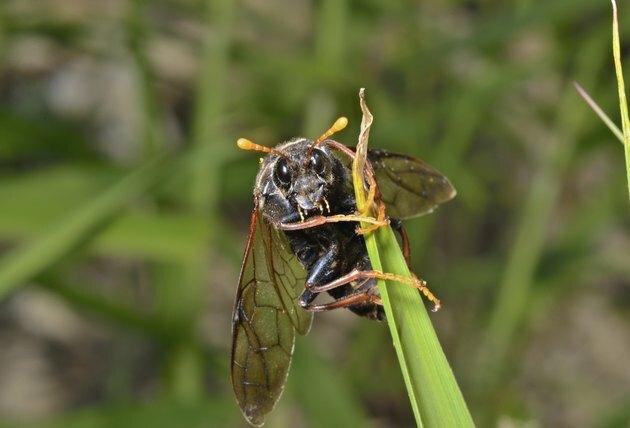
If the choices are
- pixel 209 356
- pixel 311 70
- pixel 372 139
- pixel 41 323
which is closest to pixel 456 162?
pixel 372 139

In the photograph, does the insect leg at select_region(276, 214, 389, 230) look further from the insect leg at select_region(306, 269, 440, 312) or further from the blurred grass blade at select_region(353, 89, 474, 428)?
the blurred grass blade at select_region(353, 89, 474, 428)

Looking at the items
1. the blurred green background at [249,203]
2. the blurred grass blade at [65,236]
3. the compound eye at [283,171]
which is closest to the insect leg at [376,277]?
the compound eye at [283,171]

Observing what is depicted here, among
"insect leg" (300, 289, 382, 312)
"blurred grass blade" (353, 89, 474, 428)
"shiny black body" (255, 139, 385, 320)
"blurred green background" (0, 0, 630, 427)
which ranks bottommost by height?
"blurred green background" (0, 0, 630, 427)

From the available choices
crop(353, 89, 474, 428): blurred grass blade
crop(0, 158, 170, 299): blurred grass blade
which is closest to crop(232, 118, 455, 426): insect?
crop(353, 89, 474, 428): blurred grass blade

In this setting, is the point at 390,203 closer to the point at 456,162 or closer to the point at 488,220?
the point at 456,162

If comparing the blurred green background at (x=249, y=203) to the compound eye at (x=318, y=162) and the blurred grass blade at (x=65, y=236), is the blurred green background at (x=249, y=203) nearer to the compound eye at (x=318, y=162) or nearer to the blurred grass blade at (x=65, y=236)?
the blurred grass blade at (x=65, y=236)
